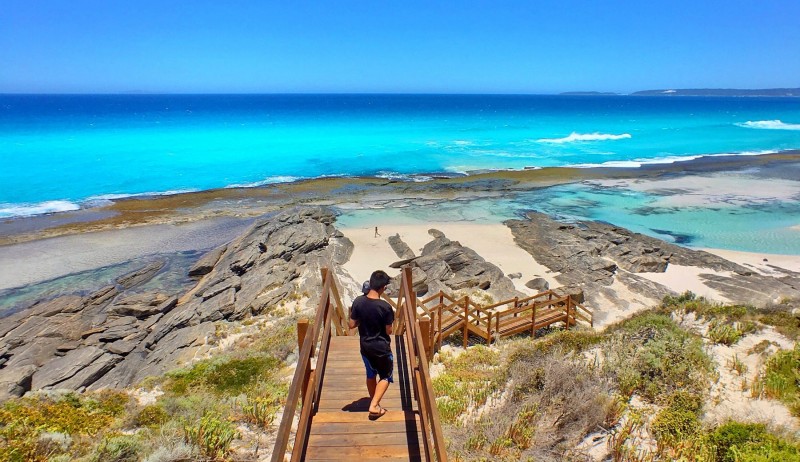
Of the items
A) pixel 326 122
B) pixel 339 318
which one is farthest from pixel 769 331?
pixel 326 122

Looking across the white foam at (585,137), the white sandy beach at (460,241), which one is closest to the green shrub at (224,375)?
the white sandy beach at (460,241)

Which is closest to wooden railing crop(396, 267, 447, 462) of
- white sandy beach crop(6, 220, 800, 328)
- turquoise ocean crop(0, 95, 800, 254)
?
white sandy beach crop(6, 220, 800, 328)

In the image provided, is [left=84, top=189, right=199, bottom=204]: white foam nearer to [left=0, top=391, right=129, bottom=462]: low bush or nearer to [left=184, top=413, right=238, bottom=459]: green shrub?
[left=0, top=391, right=129, bottom=462]: low bush

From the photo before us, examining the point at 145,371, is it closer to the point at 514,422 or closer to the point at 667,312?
the point at 514,422

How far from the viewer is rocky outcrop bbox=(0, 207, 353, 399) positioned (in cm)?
1359

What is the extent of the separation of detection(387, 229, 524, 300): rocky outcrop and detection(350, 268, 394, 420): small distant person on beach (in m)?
11.3

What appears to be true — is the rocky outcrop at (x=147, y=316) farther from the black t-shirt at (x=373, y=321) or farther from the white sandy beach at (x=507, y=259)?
the black t-shirt at (x=373, y=321)

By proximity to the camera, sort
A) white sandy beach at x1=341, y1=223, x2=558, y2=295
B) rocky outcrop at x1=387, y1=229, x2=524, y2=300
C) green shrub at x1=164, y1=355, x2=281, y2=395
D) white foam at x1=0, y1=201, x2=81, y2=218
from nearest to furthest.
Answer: green shrub at x1=164, y1=355, x2=281, y2=395 → rocky outcrop at x1=387, y1=229, x2=524, y2=300 → white sandy beach at x1=341, y1=223, x2=558, y2=295 → white foam at x1=0, y1=201, x2=81, y2=218

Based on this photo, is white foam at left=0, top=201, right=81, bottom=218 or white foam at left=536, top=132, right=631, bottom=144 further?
white foam at left=536, top=132, right=631, bottom=144

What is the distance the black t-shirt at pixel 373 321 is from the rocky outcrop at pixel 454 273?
11.3 metres

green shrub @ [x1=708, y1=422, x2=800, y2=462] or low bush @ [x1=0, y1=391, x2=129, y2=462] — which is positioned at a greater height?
green shrub @ [x1=708, y1=422, x2=800, y2=462]

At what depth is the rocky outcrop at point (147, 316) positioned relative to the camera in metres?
13.6

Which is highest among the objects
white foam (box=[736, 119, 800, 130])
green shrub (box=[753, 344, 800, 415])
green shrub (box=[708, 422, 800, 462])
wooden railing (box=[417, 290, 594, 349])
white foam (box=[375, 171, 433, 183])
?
white foam (box=[736, 119, 800, 130])

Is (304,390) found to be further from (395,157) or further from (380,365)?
(395,157)
